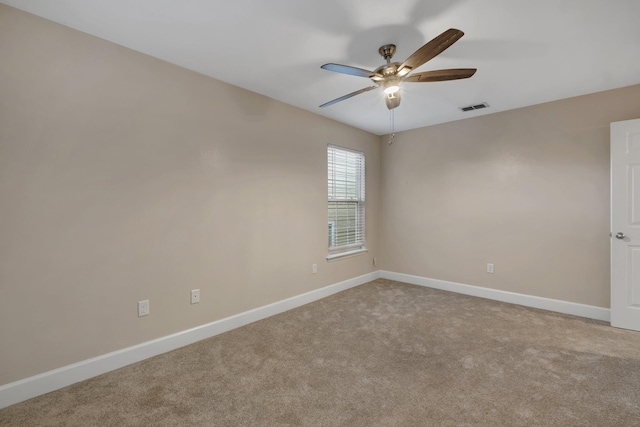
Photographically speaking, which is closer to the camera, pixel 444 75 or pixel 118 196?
pixel 444 75

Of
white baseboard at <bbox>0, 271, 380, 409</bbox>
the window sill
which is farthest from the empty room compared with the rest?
the window sill

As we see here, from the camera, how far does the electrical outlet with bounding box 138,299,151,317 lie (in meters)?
2.26

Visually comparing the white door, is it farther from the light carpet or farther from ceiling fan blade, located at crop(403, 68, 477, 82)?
ceiling fan blade, located at crop(403, 68, 477, 82)

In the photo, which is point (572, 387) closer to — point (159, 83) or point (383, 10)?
point (383, 10)

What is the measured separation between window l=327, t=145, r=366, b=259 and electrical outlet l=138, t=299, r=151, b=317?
2.26 meters

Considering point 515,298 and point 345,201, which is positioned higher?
point 345,201

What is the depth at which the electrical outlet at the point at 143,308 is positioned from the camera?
2262mm

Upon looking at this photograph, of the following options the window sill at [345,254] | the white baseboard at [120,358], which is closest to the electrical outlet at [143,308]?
the white baseboard at [120,358]

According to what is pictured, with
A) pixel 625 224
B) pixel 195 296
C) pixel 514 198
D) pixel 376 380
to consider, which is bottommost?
pixel 376 380

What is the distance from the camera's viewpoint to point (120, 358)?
7.04ft

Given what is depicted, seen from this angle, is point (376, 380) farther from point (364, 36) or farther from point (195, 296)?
point (364, 36)

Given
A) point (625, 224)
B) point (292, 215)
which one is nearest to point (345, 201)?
point (292, 215)

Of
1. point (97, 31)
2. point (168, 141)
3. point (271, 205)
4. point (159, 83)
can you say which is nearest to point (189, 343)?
point (271, 205)

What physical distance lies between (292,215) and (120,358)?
2.08 m
